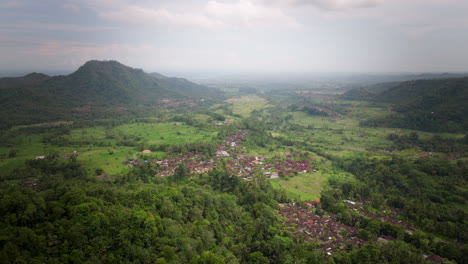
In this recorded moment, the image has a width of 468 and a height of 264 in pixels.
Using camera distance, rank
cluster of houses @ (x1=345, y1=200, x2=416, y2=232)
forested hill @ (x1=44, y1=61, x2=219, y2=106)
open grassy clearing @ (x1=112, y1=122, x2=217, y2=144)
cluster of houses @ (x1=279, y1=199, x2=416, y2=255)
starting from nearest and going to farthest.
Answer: cluster of houses @ (x1=279, y1=199, x2=416, y2=255) < cluster of houses @ (x1=345, y1=200, x2=416, y2=232) < open grassy clearing @ (x1=112, y1=122, x2=217, y2=144) < forested hill @ (x1=44, y1=61, x2=219, y2=106)

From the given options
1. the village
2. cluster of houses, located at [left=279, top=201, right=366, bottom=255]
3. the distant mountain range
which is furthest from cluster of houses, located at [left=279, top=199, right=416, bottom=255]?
the distant mountain range

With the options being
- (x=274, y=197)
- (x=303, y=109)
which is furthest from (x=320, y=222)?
(x=303, y=109)

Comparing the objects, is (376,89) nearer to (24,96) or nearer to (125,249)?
(125,249)

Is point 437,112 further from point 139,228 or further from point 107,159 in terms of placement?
point 107,159

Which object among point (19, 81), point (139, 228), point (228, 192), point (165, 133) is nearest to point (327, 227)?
point (228, 192)

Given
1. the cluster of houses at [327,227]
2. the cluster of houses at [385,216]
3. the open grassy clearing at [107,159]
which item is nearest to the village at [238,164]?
the open grassy clearing at [107,159]

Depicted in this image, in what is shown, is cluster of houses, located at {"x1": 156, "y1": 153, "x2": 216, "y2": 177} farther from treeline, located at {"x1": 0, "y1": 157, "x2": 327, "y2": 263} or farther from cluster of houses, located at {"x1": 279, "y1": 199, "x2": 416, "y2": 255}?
cluster of houses, located at {"x1": 279, "y1": 199, "x2": 416, "y2": 255}
